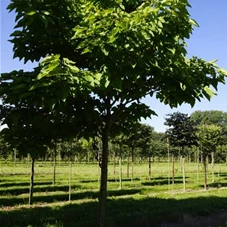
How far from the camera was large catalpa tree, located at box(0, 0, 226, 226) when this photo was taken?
4.52 meters

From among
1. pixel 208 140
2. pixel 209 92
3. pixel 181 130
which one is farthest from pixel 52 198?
pixel 208 140

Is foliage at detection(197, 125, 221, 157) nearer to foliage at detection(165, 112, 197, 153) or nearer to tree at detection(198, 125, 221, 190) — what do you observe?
tree at detection(198, 125, 221, 190)

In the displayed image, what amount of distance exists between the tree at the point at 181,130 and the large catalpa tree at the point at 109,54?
1494 cm

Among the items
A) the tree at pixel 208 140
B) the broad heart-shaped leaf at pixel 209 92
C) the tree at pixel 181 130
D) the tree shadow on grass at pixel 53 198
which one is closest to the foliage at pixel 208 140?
the tree at pixel 208 140

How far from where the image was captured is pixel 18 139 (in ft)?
19.2

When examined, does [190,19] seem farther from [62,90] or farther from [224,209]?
[224,209]

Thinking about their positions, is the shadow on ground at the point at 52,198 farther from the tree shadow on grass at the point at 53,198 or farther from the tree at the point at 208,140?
the tree at the point at 208,140

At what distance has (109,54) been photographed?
498cm

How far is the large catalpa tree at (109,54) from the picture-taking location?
4523mm

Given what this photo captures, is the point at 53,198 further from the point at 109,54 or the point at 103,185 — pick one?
the point at 109,54

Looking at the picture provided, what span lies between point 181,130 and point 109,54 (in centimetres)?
1724

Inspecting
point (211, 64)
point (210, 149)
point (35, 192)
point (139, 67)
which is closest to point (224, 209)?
point (211, 64)

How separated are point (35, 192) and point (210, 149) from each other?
47.6 ft

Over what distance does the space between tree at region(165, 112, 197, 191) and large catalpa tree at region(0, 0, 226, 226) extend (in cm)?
1494
